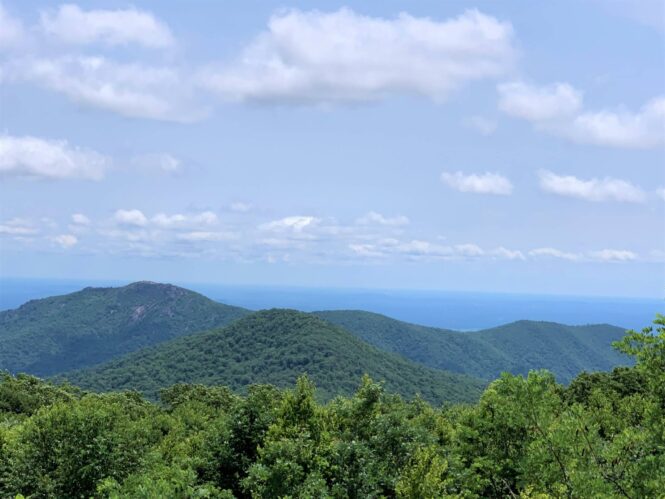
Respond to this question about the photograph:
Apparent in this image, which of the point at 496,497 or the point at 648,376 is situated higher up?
the point at 648,376

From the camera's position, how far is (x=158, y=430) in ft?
184

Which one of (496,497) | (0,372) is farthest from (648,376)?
(0,372)

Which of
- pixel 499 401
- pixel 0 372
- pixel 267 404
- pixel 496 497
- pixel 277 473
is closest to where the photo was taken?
pixel 277 473

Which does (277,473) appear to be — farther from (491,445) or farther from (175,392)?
(175,392)

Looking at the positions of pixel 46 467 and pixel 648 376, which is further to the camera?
pixel 46 467

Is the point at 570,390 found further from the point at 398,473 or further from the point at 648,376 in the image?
the point at 648,376

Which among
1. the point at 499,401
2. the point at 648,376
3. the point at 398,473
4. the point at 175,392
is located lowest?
the point at 175,392

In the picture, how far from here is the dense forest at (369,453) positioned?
1561 cm

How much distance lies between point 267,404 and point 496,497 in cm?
1254

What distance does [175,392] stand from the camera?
88.7m

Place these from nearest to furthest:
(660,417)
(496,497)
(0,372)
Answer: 1. (660,417)
2. (496,497)
3. (0,372)

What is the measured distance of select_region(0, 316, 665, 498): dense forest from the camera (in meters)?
15.6

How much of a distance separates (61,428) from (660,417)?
26.1 m

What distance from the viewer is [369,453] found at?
23781 millimetres
